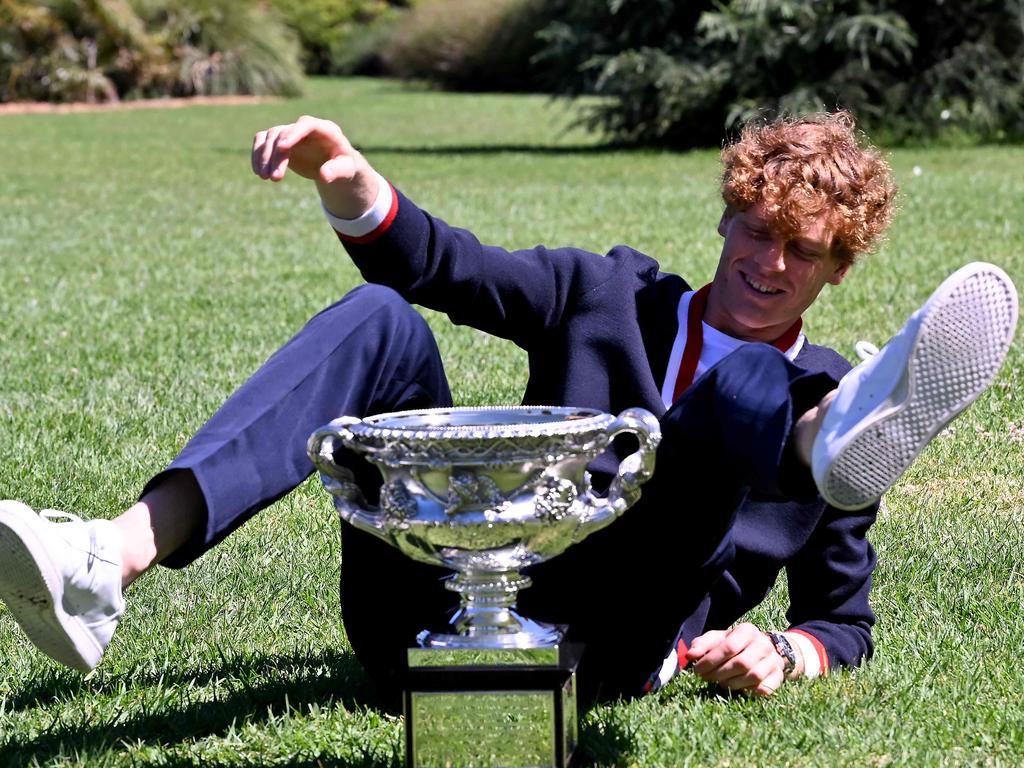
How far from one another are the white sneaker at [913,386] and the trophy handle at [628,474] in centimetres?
22

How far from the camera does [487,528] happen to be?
6.63ft

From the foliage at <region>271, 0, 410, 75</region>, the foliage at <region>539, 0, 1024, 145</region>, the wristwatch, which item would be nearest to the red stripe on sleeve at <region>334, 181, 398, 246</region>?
the wristwatch

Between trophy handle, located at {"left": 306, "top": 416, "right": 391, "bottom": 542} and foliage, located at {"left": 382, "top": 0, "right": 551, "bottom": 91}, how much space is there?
27.0 metres

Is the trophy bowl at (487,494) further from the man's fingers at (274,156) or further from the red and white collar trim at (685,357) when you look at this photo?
the red and white collar trim at (685,357)

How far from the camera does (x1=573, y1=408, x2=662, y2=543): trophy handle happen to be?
205 cm

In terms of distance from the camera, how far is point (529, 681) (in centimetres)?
210

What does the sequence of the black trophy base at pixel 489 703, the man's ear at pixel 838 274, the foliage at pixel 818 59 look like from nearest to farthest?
the black trophy base at pixel 489 703
the man's ear at pixel 838 274
the foliage at pixel 818 59

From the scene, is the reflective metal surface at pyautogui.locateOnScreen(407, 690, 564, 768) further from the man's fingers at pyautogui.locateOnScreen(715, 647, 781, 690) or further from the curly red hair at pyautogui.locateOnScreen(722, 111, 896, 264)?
the curly red hair at pyautogui.locateOnScreen(722, 111, 896, 264)

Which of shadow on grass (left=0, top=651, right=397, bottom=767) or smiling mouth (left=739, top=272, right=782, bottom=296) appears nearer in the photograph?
shadow on grass (left=0, top=651, right=397, bottom=767)

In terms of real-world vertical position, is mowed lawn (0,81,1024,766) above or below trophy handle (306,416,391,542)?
below

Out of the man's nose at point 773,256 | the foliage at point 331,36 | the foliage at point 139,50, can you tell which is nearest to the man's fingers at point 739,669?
the man's nose at point 773,256

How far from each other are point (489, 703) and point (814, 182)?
3.89ft

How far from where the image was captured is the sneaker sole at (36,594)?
206cm

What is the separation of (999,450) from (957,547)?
3.02 feet
